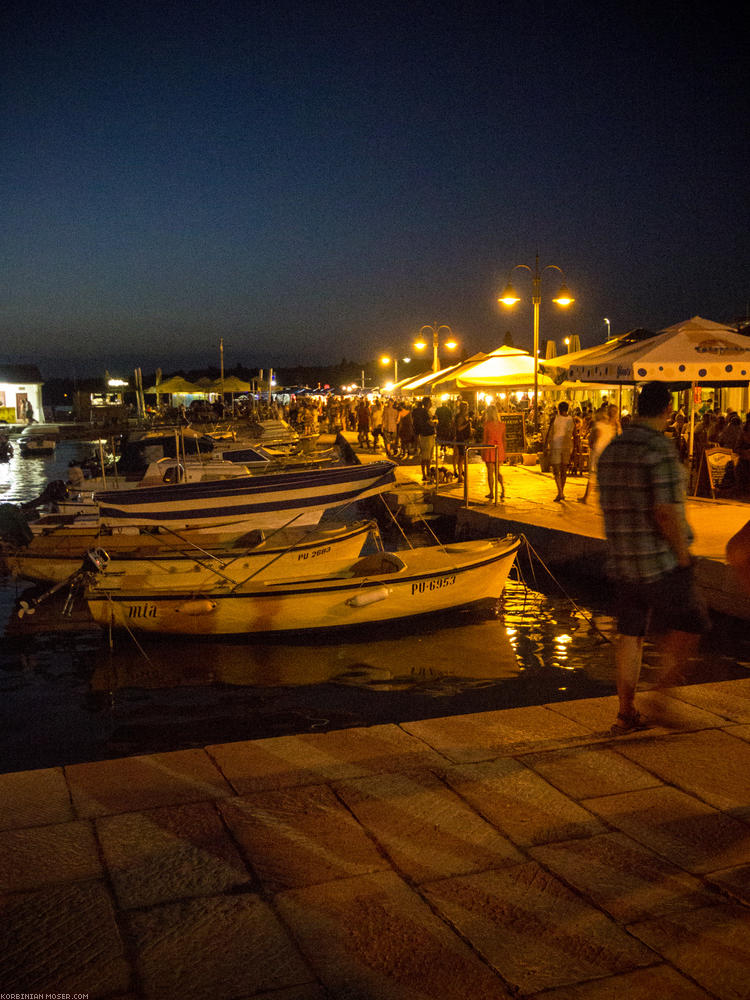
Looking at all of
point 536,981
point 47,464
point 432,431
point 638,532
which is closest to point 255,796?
point 536,981

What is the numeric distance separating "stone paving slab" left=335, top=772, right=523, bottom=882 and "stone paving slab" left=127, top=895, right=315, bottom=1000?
24.6 inches

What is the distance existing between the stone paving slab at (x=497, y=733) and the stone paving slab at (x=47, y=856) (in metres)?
1.81

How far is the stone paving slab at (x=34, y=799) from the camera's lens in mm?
3557

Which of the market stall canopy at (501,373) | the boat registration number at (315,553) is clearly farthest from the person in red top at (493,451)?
the boat registration number at (315,553)

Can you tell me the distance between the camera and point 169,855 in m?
3.25

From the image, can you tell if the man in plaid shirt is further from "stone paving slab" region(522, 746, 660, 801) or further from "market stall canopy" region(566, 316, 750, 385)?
"market stall canopy" region(566, 316, 750, 385)

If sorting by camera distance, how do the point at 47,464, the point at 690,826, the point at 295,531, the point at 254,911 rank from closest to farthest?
the point at 254,911, the point at 690,826, the point at 295,531, the point at 47,464

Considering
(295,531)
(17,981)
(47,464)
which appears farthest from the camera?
(47,464)

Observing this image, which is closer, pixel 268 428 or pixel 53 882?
pixel 53 882

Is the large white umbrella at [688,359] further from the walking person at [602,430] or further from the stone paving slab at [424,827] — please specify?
the stone paving slab at [424,827]

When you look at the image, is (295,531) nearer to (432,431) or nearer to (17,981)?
(432,431)

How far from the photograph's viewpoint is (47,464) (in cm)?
4038

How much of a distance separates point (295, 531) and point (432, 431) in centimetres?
744

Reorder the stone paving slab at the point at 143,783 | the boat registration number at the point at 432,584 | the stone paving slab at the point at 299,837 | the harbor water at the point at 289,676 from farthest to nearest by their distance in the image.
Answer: the boat registration number at the point at 432,584, the harbor water at the point at 289,676, the stone paving slab at the point at 143,783, the stone paving slab at the point at 299,837
